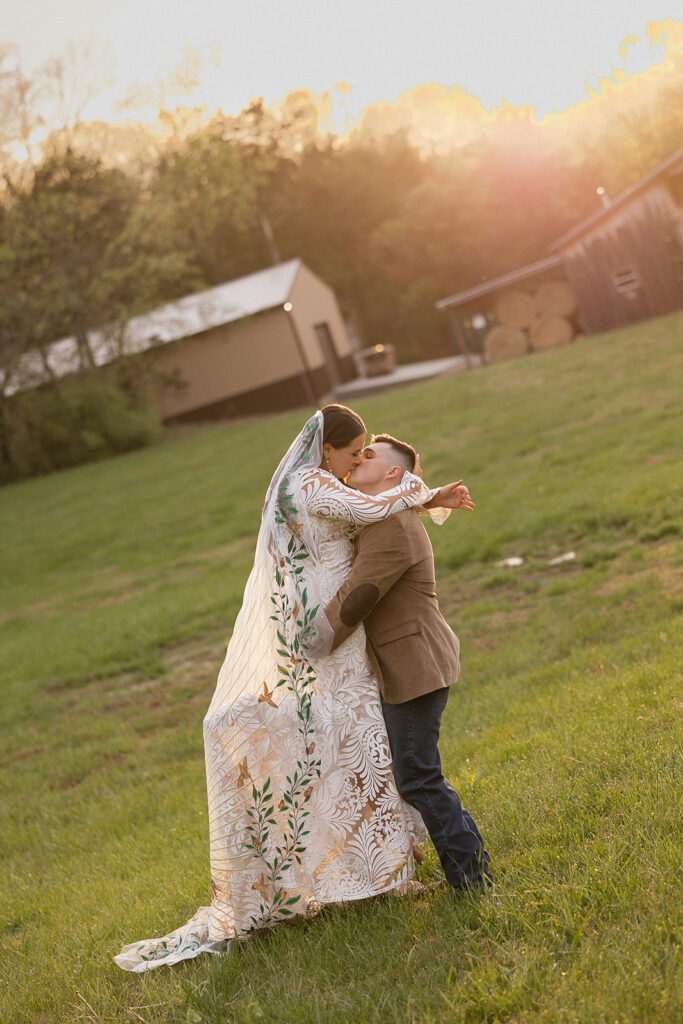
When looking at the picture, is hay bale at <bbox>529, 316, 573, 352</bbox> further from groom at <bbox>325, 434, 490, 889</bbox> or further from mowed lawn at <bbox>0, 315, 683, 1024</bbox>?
groom at <bbox>325, 434, 490, 889</bbox>

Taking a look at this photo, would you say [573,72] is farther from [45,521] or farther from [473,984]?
[473,984]

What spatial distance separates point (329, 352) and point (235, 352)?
4.69 m

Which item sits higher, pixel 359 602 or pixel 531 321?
pixel 531 321

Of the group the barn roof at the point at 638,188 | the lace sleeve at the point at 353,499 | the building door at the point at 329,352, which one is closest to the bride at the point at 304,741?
the lace sleeve at the point at 353,499

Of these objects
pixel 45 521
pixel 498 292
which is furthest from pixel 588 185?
pixel 45 521

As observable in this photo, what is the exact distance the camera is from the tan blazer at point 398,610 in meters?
3.65

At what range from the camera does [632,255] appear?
91.7ft

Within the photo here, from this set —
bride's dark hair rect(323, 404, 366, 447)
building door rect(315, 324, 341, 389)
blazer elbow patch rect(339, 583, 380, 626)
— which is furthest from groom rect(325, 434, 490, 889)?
building door rect(315, 324, 341, 389)

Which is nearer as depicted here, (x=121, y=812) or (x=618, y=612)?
(x=121, y=812)

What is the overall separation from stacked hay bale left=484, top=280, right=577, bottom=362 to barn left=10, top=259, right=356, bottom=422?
8387 millimetres

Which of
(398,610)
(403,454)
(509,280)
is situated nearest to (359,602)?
(398,610)

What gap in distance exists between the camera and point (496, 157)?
53.4 m

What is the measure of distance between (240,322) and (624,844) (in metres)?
36.6

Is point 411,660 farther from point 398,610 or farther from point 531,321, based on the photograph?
point 531,321
